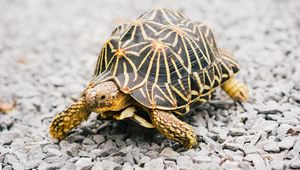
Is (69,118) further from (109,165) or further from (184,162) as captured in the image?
(184,162)

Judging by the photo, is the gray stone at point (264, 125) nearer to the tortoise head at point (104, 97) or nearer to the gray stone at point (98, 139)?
the tortoise head at point (104, 97)

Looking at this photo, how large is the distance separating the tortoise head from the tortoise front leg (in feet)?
0.76

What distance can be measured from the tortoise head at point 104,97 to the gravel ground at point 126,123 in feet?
1.10

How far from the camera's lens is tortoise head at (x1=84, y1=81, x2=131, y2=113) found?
8.25ft

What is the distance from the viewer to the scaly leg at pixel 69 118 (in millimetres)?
2775

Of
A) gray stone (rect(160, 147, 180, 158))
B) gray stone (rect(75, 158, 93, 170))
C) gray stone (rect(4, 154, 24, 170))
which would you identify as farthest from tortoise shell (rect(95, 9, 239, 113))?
gray stone (rect(4, 154, 24, 170))

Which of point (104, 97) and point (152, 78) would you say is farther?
point (152, 78)

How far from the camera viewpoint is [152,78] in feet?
8.72

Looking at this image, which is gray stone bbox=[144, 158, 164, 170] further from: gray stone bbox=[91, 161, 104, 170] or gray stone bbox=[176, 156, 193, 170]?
gray stone bbox=[91, 161, 104, 170]

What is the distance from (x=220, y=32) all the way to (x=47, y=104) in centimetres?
234

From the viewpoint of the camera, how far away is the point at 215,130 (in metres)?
2.84

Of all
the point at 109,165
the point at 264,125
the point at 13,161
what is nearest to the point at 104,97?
the point at 109,165

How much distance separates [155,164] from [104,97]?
0.52 meters

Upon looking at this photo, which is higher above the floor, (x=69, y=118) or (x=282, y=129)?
(x=69, y=118)
